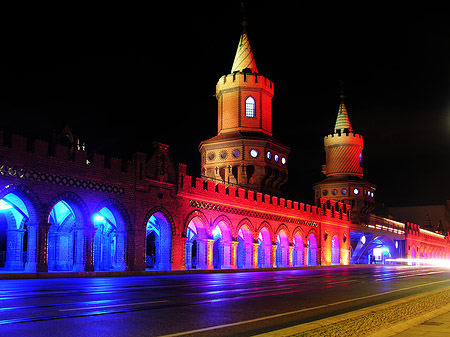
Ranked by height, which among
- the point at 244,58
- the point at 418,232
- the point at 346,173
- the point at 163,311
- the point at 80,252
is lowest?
the point at 163,311

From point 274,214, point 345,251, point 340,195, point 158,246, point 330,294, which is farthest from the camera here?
point 340,195

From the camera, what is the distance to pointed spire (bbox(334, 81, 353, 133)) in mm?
69438

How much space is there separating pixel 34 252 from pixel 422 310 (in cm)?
1777

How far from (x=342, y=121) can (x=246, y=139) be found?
2748cm

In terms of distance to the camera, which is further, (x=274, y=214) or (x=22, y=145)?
(x=274, y=214)

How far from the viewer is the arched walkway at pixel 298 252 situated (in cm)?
4552

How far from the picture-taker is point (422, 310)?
10.0 m

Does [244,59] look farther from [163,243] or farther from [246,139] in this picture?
[163,243]

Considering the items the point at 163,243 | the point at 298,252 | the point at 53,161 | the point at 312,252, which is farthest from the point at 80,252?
the point at 312,252

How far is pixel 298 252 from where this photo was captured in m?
45.8

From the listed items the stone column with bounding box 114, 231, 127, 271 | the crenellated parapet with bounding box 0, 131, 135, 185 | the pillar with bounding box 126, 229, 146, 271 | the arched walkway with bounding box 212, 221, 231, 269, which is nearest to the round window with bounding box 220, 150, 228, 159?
the arched walkway with bounding box 212, 221, 231, 269

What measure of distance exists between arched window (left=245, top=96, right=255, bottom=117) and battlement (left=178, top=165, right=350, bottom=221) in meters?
8.43

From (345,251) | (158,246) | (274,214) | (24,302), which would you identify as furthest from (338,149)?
(24,302)

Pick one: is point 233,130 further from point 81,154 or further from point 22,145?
point 22,145
